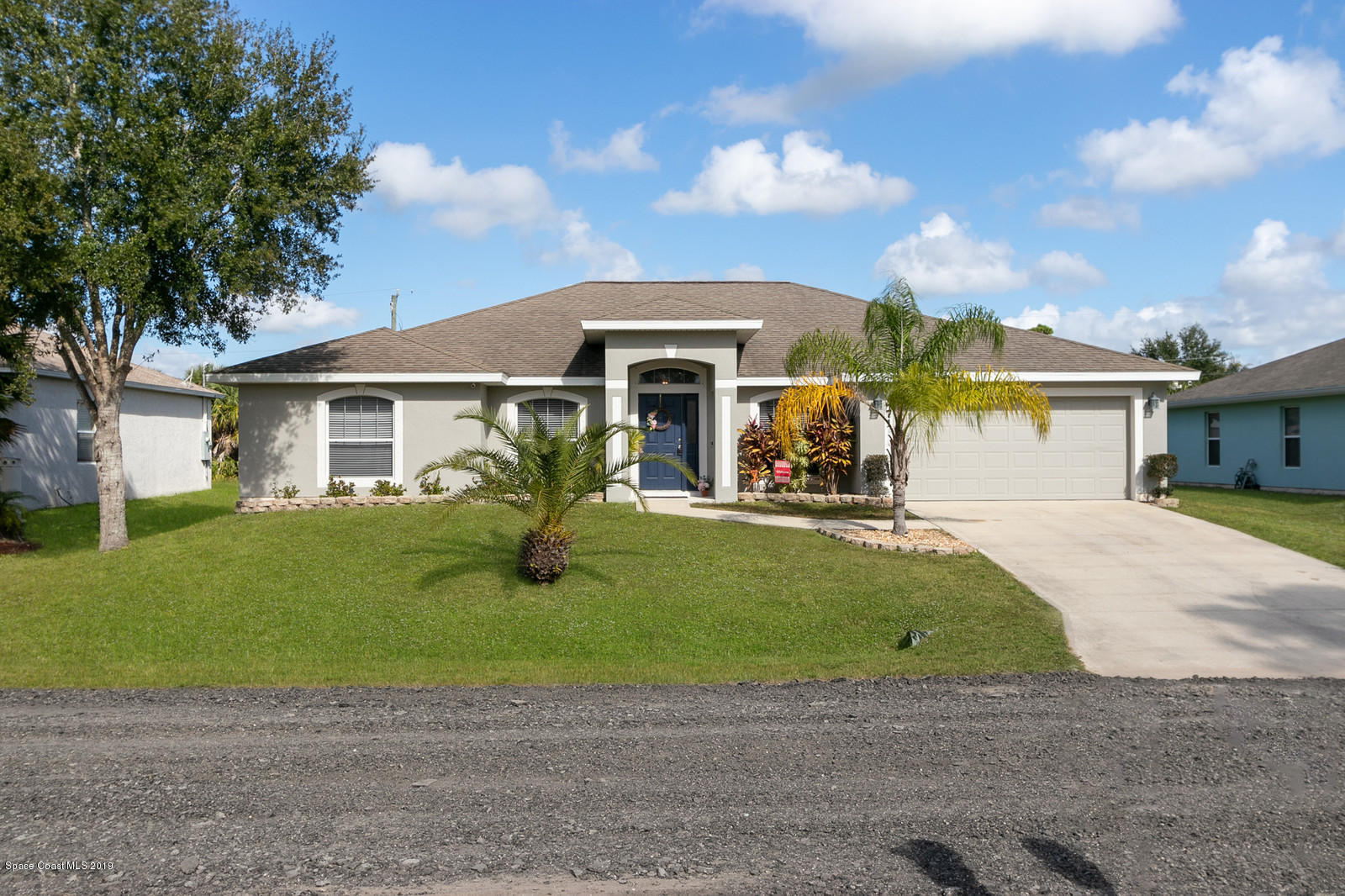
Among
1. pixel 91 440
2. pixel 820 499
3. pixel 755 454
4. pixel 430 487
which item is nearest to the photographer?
pixel 430 487

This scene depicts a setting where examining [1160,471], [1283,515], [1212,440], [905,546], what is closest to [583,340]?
[905,546]

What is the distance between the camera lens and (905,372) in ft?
44.1

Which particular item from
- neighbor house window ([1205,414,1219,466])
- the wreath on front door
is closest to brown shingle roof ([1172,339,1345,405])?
neighbor house window ([1205,414,1219,466])

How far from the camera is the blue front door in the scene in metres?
19.1

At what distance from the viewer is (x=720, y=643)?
946 cm

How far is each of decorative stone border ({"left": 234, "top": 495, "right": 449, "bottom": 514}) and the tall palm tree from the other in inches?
310

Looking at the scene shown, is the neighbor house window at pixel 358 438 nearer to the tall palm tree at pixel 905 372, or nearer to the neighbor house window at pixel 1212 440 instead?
the tall palm tree at pixel 905 372

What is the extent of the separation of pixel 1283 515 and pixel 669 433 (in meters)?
12.5

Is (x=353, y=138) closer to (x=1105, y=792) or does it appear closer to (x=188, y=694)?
(x=188, y=694)

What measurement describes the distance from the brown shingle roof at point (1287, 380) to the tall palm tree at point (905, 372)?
40.4 ft

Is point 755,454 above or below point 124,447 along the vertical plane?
below

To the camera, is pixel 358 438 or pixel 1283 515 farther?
pixel 358 438

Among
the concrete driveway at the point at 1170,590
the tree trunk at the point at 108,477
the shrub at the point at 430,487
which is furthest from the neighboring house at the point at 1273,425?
the tree trunk at the point at 108,477

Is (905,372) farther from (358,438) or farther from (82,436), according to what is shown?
(82,436)
